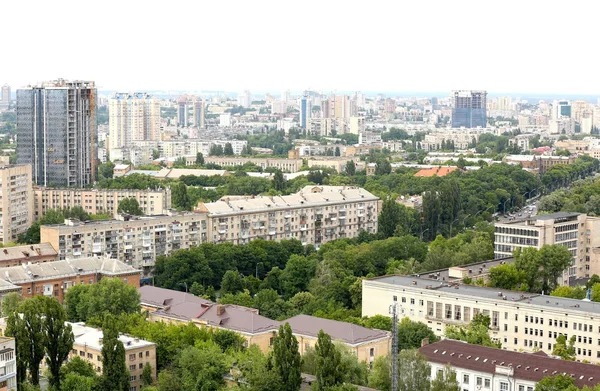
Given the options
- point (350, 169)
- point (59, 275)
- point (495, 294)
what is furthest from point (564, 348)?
point (350, 169)

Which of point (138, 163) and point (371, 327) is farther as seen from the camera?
point (138, 163)

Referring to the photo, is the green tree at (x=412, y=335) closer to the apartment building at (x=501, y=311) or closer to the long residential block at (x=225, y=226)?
the apartment building at (x=501, y=311)

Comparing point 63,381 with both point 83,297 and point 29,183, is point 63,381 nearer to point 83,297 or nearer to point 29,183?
point 83,297

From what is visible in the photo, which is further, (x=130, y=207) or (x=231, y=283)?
(x=130, y=207)

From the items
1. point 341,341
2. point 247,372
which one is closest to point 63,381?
point 247,372

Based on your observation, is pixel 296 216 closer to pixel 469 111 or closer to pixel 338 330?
pixel 338 330

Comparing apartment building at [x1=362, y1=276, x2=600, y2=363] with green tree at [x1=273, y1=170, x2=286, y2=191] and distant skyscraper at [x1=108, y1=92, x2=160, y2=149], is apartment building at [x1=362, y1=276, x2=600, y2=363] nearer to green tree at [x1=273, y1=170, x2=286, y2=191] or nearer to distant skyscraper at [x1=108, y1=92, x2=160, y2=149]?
green tree at [x1=273, y1=170, x2=286, y2=191]

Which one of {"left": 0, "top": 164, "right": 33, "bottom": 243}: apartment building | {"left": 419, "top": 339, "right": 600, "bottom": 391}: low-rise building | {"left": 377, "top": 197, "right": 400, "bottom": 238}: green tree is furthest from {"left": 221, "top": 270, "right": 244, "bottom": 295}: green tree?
{"left": 0, "top": 164, "right": 33, "bottom": 243}: apartment building

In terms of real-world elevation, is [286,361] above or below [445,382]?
above
